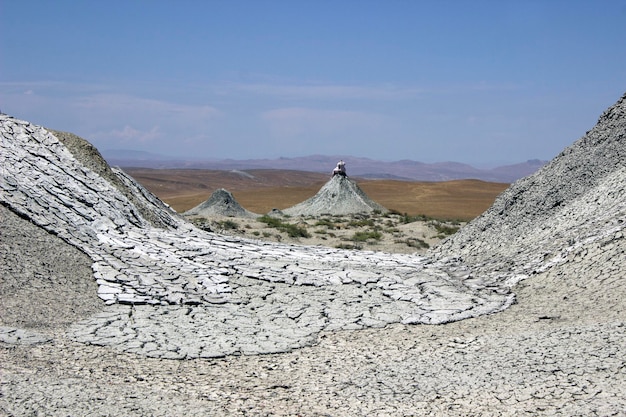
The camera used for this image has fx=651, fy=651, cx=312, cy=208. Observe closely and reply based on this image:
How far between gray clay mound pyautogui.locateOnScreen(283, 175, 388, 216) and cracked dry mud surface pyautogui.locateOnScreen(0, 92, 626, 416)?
1622 centimetres

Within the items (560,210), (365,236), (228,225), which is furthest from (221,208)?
(560,210)

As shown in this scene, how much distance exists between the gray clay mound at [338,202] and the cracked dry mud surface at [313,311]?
16.2m

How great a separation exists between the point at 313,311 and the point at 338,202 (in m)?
21.7

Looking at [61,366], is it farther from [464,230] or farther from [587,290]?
[464,230]

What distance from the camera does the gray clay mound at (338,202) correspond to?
30.0 meters

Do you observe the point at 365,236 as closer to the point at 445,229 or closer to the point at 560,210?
the point at 445,229

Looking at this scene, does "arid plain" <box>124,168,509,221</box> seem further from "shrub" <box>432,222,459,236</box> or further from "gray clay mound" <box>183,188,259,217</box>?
"gray clay mound" <box>183,188,259,217</box>

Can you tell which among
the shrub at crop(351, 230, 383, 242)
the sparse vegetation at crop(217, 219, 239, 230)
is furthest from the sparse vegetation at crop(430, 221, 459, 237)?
the sparse vegetation at crop(217, 219, 239, 230)

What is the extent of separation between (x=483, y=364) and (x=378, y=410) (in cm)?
152

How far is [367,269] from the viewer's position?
10914 millimetres

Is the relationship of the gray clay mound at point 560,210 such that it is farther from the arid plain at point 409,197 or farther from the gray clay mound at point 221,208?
the arid plain at point 409,197

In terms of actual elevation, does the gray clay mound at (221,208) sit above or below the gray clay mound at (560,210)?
below

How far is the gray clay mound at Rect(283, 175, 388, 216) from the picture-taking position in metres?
30.0

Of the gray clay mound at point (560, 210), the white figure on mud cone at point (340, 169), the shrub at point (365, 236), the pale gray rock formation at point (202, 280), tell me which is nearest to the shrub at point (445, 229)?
the shrub at point (365, 236)
